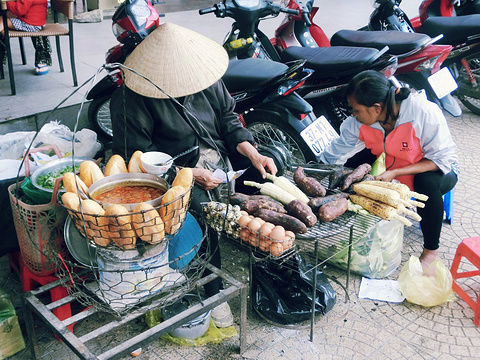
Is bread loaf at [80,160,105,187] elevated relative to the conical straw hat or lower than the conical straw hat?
lower

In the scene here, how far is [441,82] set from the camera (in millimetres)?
4832

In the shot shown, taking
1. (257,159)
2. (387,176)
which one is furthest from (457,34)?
(257,159)

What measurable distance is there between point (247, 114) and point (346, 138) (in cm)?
103

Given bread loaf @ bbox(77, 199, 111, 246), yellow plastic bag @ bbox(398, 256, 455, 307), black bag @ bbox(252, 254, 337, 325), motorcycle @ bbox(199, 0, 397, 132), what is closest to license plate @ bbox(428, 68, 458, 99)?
motorcycle @ bbox(199, 0, 397, 132)

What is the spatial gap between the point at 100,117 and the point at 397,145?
109 inches

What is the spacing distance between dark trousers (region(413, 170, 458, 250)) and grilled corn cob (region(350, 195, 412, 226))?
603mm

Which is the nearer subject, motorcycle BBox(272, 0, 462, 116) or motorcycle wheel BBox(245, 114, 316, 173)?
motorcycle wheel BBox(245, 114, 316, 173)

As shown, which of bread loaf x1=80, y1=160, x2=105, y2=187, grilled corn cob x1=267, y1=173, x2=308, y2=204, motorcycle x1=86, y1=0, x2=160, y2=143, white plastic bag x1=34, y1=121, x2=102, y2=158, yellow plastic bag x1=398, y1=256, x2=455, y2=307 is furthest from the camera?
motorcycle x1=86, y1=0, x2=160, y2=143

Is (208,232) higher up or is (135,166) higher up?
(135,166)

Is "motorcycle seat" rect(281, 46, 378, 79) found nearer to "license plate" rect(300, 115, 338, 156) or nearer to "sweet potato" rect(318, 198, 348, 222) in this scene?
"license plate" rect(300, 115, 338, 156)

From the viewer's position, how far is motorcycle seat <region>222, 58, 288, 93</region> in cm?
369

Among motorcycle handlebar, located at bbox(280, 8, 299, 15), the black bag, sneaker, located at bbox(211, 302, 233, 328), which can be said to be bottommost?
sneaker, located at bbox(211, 302, 233, 328)

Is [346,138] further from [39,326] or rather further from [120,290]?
[39,326]

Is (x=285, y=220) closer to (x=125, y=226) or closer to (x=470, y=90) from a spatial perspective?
(x=125, y=226)
